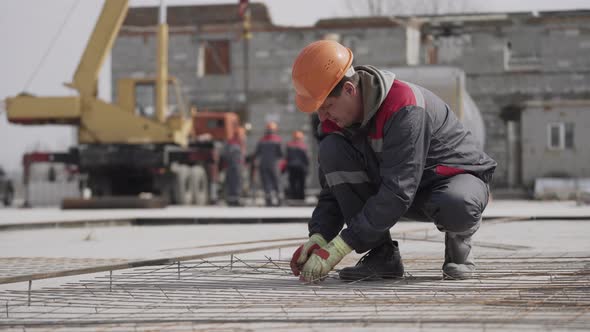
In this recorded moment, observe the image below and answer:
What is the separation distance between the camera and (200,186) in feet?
58.5

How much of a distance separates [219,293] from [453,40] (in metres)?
23.9

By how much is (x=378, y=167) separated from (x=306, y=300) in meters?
0.90

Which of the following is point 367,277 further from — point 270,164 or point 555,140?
point 555,140

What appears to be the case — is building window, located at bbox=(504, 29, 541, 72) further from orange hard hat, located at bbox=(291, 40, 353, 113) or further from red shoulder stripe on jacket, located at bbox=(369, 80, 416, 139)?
orange hard hat, located at bbox=(291, 40, 353, 113)

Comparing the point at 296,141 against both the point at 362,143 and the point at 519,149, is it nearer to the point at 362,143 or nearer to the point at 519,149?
the point at 519,149

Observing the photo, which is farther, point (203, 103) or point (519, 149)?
point (203, 103)

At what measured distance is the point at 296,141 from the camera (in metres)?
17.1

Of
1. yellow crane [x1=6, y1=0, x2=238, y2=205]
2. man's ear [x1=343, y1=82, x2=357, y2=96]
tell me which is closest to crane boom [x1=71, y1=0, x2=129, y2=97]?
yellow crane [x1=6, y1=0, x2=238, y2=205]

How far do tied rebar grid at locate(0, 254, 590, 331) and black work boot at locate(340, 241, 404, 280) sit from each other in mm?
71

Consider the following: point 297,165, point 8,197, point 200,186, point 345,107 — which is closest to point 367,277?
point 345,107

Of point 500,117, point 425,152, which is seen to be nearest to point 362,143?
point 425,152

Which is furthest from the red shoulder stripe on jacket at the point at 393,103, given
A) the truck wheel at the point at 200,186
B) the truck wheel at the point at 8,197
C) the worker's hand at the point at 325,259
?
the truck wheel at the point at 8,197

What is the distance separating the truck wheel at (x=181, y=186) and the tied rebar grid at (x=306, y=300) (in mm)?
12347

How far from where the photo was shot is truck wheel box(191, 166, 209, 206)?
686 inches
